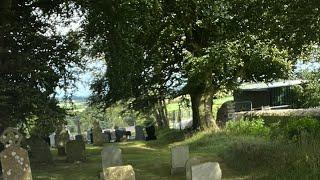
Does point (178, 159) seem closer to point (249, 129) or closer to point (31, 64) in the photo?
point (31, 64)

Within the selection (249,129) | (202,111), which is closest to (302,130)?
(249,129)

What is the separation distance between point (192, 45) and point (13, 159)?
47.8 feet

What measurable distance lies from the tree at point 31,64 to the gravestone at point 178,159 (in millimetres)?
4462

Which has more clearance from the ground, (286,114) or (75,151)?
(286,114)

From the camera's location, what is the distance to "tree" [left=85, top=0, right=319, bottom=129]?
45.3 feet

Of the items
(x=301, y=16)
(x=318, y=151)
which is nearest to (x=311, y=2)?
(x=301, y=16)

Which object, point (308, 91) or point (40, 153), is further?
point (308, 91)

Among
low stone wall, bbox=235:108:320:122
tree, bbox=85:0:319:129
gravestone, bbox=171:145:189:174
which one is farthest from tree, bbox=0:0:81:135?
low stone wall, bbox=235:108:320:122

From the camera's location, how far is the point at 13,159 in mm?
12711

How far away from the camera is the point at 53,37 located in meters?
18.4

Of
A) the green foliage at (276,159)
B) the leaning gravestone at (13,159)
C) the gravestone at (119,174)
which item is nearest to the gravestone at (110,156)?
the leaning gravestone at (13,159)

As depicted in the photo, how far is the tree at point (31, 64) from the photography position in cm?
1658

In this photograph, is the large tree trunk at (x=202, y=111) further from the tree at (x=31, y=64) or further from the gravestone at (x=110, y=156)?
the gravestone at (x=110, y=156)

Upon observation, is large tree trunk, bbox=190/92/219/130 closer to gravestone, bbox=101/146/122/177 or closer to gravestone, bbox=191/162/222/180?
gravestone, bbox=101/146/122/177
